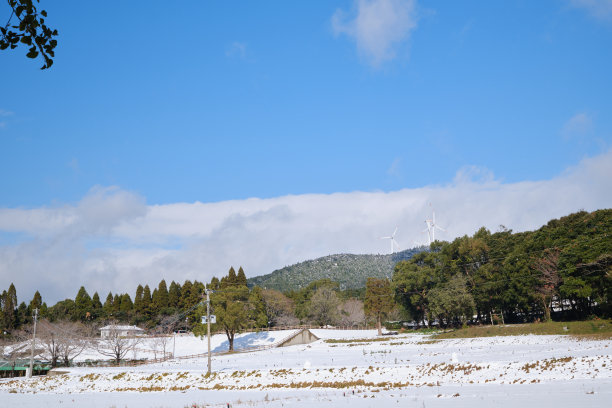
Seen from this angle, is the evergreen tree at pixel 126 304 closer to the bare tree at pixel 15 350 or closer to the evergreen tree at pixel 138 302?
the evergreen tree at pixel 138 302

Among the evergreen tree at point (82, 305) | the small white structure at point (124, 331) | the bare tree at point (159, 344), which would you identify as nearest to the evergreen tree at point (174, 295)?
the small white structure at point (124, 331)

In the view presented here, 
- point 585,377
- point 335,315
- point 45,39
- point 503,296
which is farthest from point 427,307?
point 45,39

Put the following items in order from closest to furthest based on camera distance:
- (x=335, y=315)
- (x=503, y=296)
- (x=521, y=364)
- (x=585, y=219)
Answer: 1. (x=521, y=364)
2. (x=585, y=219)
3. (x=503, y=296)
4. (x=335, y=315)

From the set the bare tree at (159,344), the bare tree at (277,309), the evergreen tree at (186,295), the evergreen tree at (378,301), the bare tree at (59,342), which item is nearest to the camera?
the bare tree at (59,342)

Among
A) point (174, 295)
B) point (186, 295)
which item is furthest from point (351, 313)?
point (174, 295)

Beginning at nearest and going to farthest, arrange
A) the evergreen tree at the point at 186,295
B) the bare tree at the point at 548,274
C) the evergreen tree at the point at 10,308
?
the bare tree at the point at 548,274 → the evergreen tree at the point at 10,308 → the evergreen tree at the point at 186,295

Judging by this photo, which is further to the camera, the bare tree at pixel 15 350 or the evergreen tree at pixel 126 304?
the evergreen tree at pixel 126 304

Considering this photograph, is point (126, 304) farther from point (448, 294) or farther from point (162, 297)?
point (448, 294)

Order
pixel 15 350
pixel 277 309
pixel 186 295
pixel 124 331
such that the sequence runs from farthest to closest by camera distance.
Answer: pixel 186 295 < pixel 277 309 < pixel 124 331 < pixel 15 350

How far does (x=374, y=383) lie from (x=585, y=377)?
1024 centimetres

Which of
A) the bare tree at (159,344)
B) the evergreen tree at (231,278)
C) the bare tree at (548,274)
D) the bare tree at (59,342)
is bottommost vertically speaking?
the bare tree at (159,344)

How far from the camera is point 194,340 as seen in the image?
268ft

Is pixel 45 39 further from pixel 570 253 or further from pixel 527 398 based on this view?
pixel 570 253

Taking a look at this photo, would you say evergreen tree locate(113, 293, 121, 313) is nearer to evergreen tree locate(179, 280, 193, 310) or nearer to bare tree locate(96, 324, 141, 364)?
evergreen tree locate(179, 280, 193, 310)
